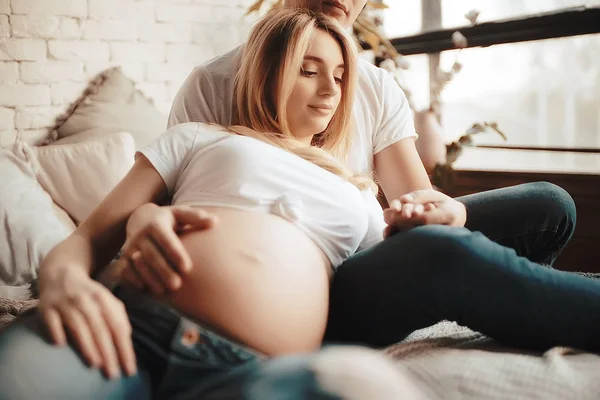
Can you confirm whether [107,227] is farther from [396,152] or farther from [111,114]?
[111,114]

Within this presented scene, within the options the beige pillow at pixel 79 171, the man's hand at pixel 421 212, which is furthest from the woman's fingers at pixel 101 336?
the beige pillow at pixel 79 171

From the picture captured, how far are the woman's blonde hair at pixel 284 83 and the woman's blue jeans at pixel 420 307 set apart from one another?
0.88 ft

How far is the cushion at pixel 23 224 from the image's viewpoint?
5.28ft

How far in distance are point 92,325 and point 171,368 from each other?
0.12m

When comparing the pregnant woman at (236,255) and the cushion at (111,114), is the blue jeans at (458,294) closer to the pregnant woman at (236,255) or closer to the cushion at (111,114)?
the pregnant woman at (236,255)

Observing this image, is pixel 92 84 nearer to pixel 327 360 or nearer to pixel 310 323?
pixel 310 323

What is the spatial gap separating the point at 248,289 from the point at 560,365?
1.49 ft

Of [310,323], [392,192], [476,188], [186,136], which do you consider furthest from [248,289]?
[476,188]

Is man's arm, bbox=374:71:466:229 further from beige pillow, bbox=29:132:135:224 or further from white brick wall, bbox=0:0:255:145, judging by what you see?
white brick wall, bbox=0:0:255:145

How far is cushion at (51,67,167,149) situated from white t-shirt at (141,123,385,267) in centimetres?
127

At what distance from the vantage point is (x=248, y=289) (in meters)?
0.84

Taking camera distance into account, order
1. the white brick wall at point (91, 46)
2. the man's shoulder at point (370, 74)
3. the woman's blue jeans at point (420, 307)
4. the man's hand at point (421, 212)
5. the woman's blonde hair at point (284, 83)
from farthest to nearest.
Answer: the white brick wall at point (91, 46) → the man's shoulder at point (370, 74) → the woman's blonde hair at point (284, 83) → the man's hand at point (421, 212) → the woman's blue jeans at point (420, 307)

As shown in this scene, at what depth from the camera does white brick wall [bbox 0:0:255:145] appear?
2.22 m

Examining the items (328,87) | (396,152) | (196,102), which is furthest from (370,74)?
(196,102)
